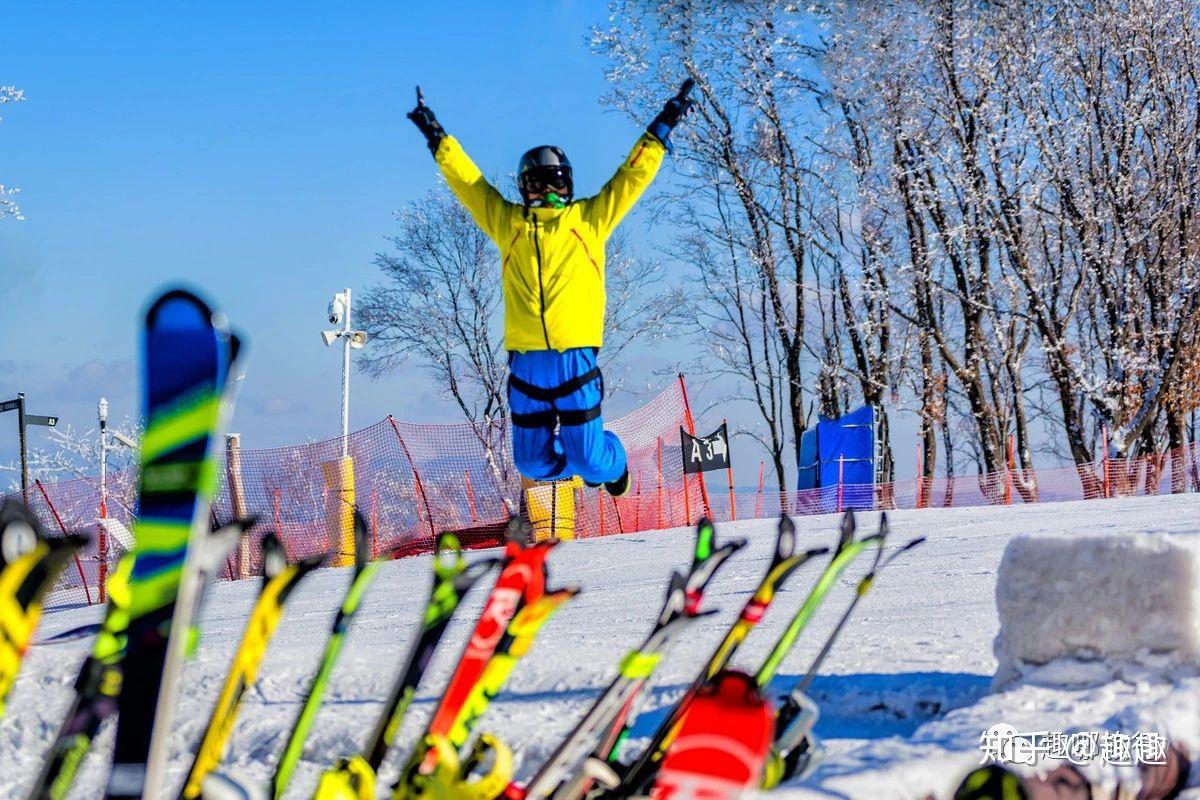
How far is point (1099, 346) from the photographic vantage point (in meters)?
17.3

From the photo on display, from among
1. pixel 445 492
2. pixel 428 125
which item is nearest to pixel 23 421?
pixel 445 492

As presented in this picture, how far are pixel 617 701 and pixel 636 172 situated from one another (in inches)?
124

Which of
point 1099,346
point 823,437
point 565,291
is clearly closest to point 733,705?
point 565,291

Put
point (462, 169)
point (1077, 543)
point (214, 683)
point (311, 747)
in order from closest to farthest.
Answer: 1. point (1077, 543)
2. point (311, 747)
3. point (214, 683)
4. point (462, 169)

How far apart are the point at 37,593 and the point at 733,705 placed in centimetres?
74

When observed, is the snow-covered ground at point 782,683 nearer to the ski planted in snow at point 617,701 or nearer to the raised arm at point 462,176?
the ski planted in snow at point 617,701

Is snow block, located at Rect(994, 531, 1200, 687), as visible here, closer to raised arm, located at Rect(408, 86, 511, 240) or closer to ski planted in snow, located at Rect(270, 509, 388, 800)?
ski planted in snow, located at Rect(270, 509, 388, 800)

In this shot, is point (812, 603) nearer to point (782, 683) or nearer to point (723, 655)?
point (723, 655)

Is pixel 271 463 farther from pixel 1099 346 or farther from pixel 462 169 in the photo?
pixel 1099 346

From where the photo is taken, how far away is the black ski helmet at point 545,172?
14.6 feet

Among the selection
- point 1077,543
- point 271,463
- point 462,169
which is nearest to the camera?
point 1077,543

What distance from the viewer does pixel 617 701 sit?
1.69 metres

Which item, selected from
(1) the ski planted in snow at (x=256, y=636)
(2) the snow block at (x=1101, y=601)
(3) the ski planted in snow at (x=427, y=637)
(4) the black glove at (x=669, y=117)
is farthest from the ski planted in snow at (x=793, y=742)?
(4) the black glove at (x=669, y=117)

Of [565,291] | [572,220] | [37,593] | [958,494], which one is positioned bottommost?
[958,494]
